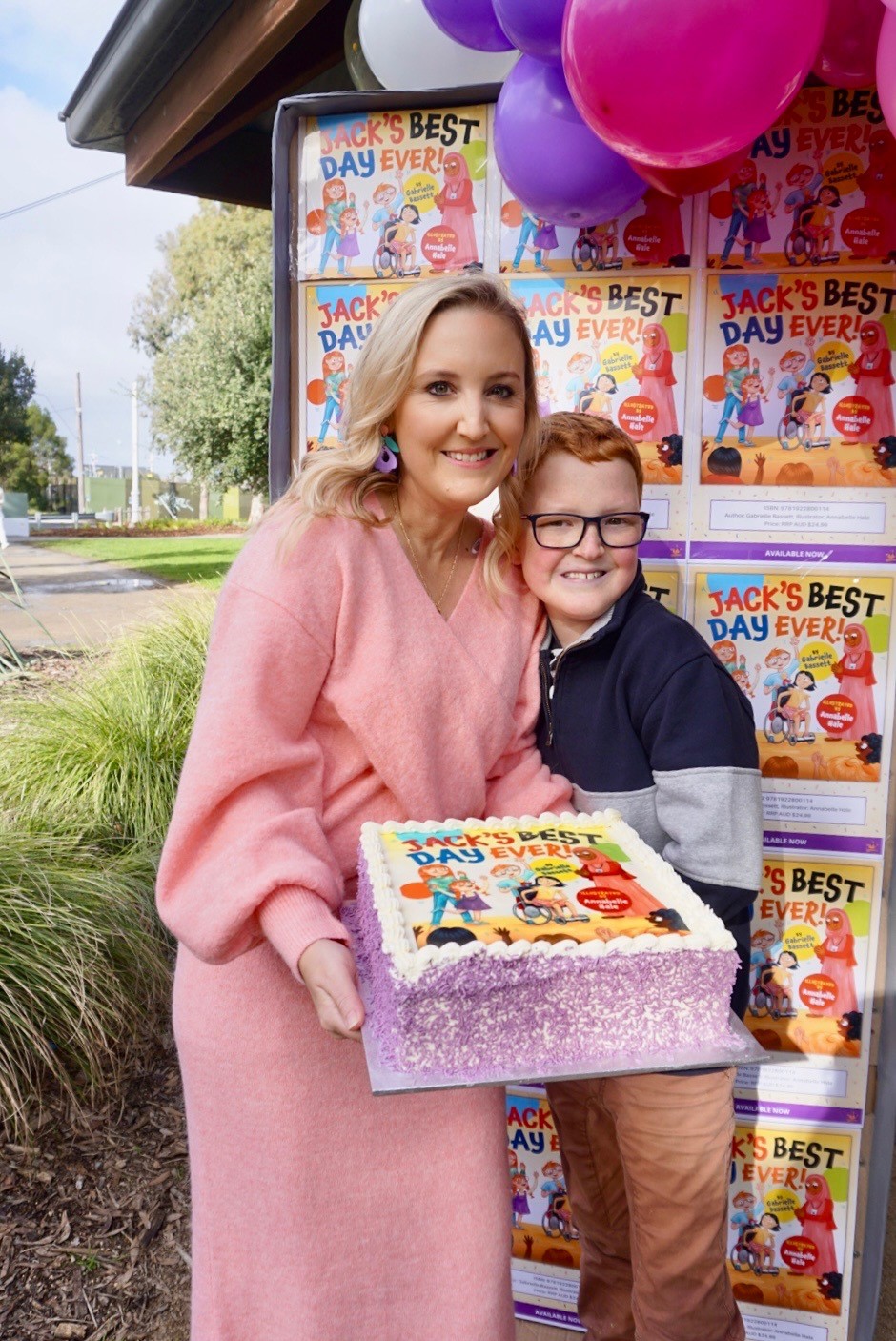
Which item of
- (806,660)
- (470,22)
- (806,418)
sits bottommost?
(806,660)

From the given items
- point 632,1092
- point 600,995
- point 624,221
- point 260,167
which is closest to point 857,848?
point 632,1092

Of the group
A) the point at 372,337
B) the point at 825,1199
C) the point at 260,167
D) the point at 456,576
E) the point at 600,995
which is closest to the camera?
the point at 600,995

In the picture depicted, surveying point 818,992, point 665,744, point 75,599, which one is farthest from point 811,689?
point 75,599

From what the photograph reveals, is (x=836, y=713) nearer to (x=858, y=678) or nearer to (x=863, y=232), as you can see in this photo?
(x=858, y=678)

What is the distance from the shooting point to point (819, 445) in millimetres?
2133

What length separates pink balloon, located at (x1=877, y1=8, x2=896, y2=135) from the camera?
4.78 feet

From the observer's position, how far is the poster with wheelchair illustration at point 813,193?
2.02m

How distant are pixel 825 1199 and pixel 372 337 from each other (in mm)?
2231

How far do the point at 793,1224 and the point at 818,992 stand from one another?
0.59m

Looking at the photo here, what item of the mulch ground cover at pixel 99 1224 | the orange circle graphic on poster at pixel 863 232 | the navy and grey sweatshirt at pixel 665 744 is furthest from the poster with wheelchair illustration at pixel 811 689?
the mulch ground cover at pixel 99 1224

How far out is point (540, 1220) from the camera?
8.18ft

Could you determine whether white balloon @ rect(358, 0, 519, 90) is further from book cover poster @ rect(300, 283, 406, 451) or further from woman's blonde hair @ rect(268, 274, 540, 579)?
woman's blonde hair @ rect(268, 274, 540, 579)

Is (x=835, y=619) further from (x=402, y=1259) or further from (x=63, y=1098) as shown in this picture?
(x=63, y=1098)

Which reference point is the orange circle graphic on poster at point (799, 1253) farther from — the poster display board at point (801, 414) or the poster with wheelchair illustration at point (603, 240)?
the poster with wheelchair illustration at point (603, 240)
